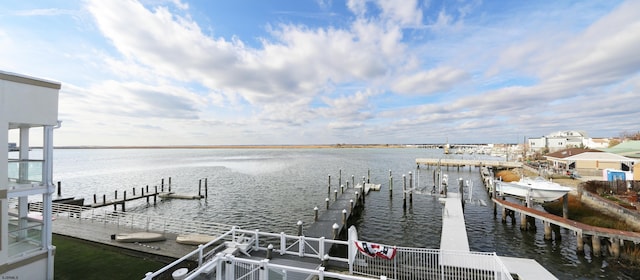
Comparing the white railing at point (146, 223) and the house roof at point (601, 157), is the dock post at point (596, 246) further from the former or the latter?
the house roof at point (601, 157)

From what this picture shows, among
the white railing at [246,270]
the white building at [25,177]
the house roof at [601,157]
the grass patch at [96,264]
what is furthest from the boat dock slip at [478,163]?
the white building at [25,177]

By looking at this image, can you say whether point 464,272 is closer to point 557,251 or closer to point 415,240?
point 415,240

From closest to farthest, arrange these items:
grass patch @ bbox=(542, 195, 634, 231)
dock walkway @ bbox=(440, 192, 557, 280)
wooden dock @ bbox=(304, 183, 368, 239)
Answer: dock walkway @ bbox=(440, 192, 557, 280)
grass patch @ bbox=(542, 195, 634, 231)
wooden dock @ bbox=(304, 183, 368, 239)

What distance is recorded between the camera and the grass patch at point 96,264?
10.6 metres

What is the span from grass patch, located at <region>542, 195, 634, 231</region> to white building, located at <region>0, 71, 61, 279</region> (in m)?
28.7

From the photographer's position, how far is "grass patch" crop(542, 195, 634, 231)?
56.3ft

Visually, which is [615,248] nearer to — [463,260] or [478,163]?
[463,260]

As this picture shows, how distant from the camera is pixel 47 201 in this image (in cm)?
922

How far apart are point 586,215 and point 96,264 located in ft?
100

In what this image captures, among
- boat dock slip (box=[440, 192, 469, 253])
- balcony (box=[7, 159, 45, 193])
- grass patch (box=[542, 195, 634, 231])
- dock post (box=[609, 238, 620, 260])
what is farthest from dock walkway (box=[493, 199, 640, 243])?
balcony (box=[7, 159, 45, 193])

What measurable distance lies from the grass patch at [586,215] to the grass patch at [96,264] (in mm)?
25793

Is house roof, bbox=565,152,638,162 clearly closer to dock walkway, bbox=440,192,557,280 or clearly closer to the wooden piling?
the wooden piling

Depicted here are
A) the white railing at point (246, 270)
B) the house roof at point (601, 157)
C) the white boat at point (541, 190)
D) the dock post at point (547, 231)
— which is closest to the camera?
the white railing at point (246, 270)

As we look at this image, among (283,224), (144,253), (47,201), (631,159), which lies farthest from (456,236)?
(631,159)
